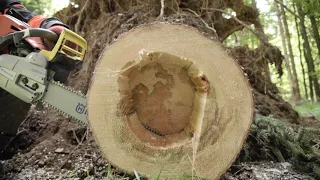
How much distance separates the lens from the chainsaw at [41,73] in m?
1.99

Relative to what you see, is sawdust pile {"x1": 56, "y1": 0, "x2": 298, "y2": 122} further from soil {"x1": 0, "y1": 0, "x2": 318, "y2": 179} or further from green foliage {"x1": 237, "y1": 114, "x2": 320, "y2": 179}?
green foliage {"x1": 237, "y1": 114, "x2": 320, "y2": 179}

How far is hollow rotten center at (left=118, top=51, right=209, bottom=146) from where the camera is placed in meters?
1.77

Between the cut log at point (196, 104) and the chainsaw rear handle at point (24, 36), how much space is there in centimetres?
54

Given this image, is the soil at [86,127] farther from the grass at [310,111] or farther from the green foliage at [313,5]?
the grass at [310,111]

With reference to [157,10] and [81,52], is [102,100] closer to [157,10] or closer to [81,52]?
[81,52]

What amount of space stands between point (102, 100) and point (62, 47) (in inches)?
20.3

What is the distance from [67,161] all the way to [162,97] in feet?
3.92

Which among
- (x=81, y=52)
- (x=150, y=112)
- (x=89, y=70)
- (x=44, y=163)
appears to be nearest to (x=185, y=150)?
(x=150, y=112)

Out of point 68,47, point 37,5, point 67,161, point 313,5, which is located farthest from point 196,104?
point 37,5

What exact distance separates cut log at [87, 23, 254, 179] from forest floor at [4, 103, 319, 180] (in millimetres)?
302

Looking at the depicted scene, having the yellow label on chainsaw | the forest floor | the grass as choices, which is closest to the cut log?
the forest floor

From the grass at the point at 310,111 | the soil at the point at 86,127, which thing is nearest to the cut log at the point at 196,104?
the soil at the point at 86,127

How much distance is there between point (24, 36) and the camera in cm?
204

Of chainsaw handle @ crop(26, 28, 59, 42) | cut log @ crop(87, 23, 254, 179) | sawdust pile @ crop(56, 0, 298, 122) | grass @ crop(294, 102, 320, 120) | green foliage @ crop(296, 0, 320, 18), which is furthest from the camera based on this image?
grass @ crop(294, 102, 320, 120)
